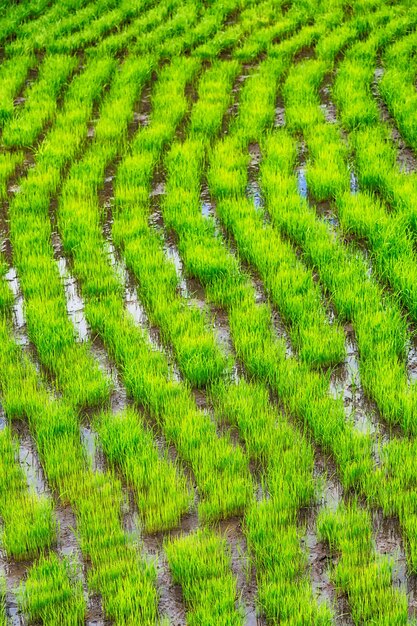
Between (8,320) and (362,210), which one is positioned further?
(362,210)

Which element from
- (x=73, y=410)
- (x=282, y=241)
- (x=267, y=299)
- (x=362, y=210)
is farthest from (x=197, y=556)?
(x=362, y=210)

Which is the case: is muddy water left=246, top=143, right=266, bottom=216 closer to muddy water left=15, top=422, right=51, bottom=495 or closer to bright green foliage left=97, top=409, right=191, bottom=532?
bright green foliage left=97, top=409, right=191, bottom=532

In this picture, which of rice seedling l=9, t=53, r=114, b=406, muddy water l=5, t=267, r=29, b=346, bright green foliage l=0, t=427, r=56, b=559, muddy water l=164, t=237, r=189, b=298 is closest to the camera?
bright green foliage l=0, t=427, r=56, b=559

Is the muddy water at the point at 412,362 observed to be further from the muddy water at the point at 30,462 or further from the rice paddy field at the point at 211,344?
the muddy water at the point at 30,462

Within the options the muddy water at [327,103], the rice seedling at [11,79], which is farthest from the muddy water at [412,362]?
the rice seedling at [11,79]

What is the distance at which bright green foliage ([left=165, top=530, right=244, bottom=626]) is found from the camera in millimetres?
2637

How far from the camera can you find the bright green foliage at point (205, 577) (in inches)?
104

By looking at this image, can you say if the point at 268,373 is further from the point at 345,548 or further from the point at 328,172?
the point at 328,172

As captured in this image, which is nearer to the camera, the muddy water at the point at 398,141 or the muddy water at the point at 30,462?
the muddy water at the point at 30,462

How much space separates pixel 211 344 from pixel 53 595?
148cm

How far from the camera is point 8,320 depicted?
14.1 feet

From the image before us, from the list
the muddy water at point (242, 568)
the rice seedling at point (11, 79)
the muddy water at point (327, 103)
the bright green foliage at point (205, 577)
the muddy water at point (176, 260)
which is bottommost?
the muddy water at point (327, 103)

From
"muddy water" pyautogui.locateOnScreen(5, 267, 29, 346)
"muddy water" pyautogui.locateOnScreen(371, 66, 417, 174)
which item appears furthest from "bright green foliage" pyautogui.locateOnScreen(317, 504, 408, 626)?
"muddy water" pyautogui.locateOnScreen(371, 66, 417, 174)

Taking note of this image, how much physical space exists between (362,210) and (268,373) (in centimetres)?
158
